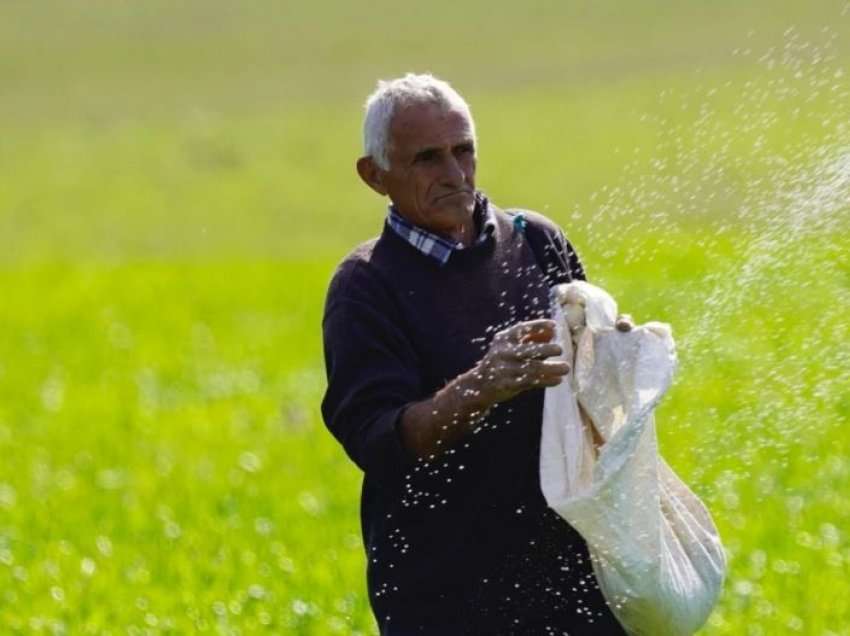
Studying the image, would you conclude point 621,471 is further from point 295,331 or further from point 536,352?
point 295,331

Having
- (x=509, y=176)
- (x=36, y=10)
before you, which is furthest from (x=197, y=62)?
(x=509, y=176)

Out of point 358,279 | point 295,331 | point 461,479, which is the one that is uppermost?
point 358,279

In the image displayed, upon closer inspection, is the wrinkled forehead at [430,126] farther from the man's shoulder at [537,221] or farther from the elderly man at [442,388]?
the man's shoulder at [537,221]

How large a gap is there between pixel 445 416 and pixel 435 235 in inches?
18.5

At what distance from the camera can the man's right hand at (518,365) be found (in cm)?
482

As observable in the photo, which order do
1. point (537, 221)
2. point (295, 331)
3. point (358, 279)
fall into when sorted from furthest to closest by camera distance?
point (295, 331), point (537, 221), point (358, 279)

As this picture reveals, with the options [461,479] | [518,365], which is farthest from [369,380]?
[518,365]

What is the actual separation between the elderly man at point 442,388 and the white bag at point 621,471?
11 centimetres

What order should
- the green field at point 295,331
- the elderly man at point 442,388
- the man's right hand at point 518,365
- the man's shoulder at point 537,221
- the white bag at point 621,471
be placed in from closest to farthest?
the man's right hand at point 518,365 < the white bag at point 621,471 < the elderly man at point 442,388 < the man's shoulder at point 537,221 < the green field at point 295,331

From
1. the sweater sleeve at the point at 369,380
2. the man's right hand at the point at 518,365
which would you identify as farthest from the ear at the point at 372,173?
the man's right hand at the point at 518,365

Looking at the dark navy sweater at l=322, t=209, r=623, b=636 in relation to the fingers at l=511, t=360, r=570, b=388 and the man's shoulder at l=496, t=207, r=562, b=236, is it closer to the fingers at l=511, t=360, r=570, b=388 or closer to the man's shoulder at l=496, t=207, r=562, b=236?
the man's shoulder at l=496, t=207, r=562, b=236

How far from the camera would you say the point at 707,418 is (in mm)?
10938

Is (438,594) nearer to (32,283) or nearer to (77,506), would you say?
(77,506)

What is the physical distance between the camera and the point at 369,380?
5.13 meters
